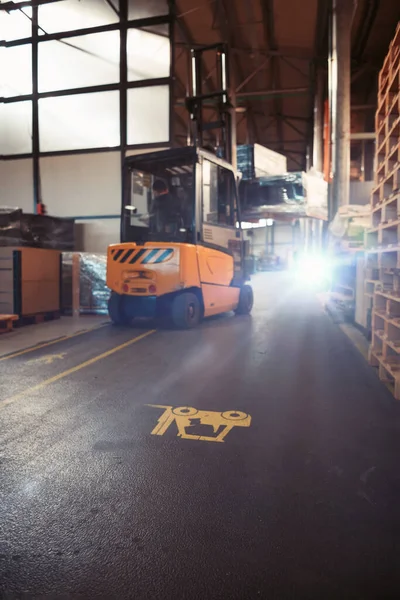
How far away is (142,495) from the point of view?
2273 mm

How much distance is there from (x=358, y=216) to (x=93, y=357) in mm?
4911

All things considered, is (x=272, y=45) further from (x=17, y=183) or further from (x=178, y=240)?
(x=178, y=240)

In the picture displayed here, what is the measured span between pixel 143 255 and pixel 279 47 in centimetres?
1293

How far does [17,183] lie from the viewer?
12.5 meters

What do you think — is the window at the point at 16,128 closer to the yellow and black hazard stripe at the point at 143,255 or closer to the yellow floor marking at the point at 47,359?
the yellow and black hazard stripe at the point at 143,255

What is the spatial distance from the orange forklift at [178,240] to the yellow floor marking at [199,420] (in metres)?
4.01

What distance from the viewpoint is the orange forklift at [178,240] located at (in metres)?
7.43

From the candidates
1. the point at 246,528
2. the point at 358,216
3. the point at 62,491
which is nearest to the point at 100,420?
the point at 62,491

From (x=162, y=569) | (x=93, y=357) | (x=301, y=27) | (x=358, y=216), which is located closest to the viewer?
(x=162, y=569)

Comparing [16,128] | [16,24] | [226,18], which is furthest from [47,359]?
[226,18]

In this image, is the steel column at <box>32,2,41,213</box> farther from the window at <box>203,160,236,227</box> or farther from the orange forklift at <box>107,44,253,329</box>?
the window at <box>203,160,236,227</box>

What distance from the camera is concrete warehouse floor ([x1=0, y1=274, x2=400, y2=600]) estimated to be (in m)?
1.69

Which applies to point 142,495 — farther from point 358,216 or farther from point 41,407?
point 358,216

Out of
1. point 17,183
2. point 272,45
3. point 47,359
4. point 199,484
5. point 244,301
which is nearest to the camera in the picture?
point 199,484
